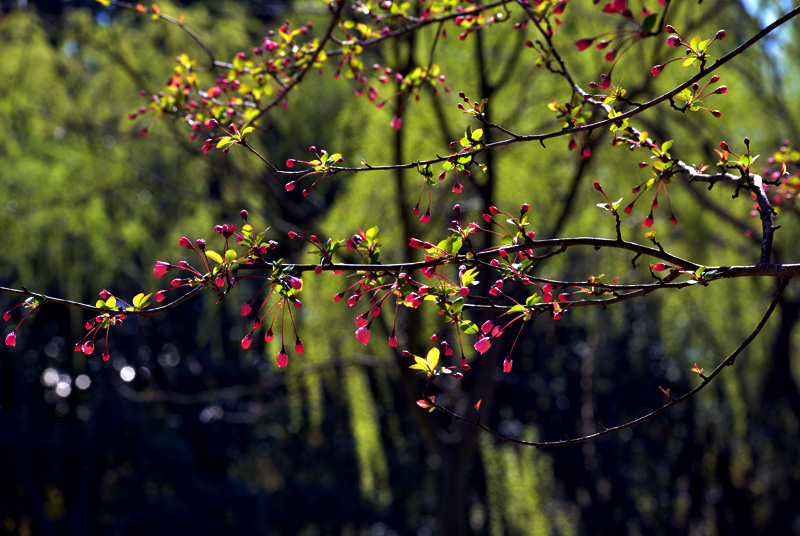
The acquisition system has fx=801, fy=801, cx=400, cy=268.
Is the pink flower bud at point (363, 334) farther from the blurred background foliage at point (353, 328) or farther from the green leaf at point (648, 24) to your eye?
the blurred background foliage at point (353, 328)

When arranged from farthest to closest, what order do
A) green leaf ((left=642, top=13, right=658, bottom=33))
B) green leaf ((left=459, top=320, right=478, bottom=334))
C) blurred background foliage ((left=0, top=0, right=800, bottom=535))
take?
blurred background foliage ((left=0, top=0, right=800, bottom=535)) → green leaf ((left=459, top=320, right=478, bottom=334)) → green leaf ((left=642, top=13, right=658, bottom=33))

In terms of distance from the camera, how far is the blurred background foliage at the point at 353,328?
4992 mm

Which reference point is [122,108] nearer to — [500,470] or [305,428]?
[500,470]

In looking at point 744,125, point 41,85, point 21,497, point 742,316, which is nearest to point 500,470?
point 742,316

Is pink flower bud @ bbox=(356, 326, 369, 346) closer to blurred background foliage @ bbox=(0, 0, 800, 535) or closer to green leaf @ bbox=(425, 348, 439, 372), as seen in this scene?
green leaf @ bbox=(425, 348, 439, 372)

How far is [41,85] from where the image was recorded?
6.46 metres

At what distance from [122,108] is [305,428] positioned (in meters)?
6.48

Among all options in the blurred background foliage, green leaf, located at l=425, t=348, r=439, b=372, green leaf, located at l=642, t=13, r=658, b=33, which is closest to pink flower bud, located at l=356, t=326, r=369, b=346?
green leaf, located at l=425, t=348, r=439, b=372

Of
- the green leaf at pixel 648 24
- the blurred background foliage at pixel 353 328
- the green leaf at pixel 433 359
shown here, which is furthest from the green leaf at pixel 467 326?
the blurred background foliage at pixel 353 328

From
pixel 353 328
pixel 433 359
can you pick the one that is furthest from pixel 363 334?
pixel 353 328

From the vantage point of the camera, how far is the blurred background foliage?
16.4 ft

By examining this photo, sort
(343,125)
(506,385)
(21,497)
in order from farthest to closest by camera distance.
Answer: (506,385) → (21,497) → (343,125)

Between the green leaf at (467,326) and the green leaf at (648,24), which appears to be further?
the green leaf at (467,326)

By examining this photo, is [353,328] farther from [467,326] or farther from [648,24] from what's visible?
[648,24]
